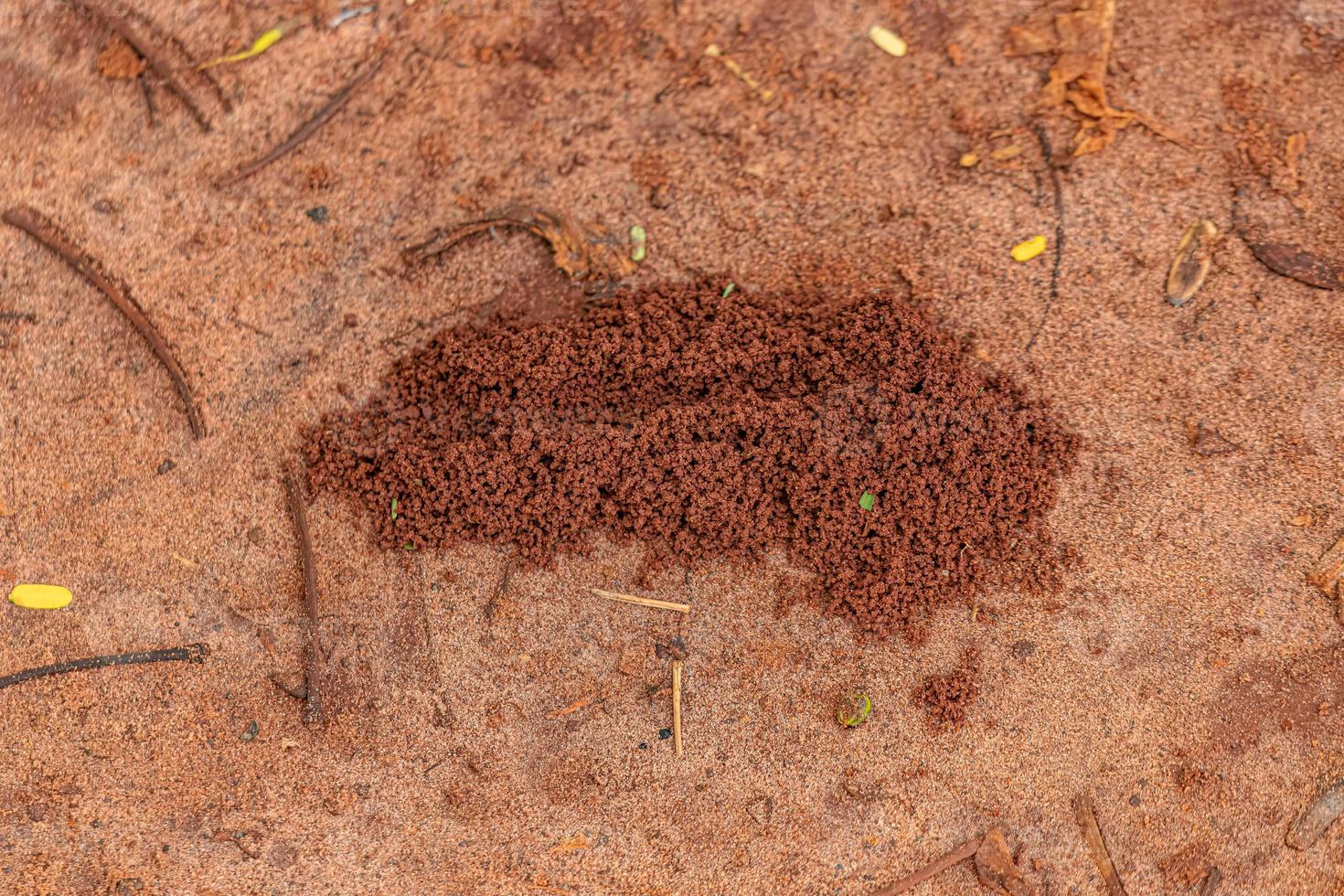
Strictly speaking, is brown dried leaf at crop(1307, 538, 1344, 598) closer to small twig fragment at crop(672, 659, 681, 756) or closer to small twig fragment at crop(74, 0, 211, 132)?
small twig fragment at crop(672, 659, 681, 756)

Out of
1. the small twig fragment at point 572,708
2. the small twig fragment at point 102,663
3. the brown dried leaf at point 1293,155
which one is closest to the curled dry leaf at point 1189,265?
the brown dried leaf at point 1293,155

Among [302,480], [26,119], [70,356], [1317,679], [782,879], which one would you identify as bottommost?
[782,879]

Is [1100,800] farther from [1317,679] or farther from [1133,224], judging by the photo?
[1133,224]

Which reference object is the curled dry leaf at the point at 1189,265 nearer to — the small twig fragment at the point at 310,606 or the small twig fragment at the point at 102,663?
the small twig fragment at the point at 310,606

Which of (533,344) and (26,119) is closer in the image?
(533,344)

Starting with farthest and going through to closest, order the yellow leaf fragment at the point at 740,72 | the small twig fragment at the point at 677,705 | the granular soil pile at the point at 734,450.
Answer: the yellow leaf fragment at the point at 740,72, the small twig fragment at the point at 677,705, the granular soil pile at the point at 734,450

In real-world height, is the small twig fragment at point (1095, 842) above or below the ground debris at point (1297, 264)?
below

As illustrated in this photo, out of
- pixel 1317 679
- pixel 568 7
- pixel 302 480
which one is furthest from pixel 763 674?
pixel 568 7
